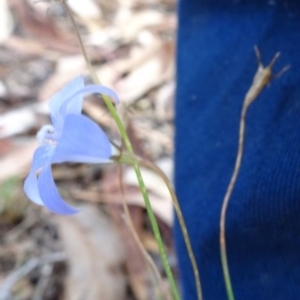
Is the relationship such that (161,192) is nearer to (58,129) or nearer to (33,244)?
(33,244)

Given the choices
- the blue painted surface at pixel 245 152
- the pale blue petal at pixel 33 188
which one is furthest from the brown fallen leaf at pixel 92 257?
the pale blue petal at pixel 33 188

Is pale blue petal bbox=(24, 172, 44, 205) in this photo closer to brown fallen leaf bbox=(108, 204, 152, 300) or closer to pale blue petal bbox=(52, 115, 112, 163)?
pale blue petal bbox=(52, 115, 112, 163)

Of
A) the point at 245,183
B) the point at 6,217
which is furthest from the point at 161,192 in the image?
the point at 245,183

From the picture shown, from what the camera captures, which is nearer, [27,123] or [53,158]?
[53,158]

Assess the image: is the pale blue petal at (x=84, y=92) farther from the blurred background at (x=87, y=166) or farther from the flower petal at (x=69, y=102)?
the blurred background at (x=87, y=166)

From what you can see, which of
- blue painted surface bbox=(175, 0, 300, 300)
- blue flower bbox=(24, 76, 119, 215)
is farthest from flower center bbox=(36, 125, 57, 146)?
blue painted surface bbox=(175, 0, 300, 300)

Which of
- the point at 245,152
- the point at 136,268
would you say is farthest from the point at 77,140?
the point at 136,268

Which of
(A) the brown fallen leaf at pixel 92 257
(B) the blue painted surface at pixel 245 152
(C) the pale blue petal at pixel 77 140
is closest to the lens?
(C) the pale blue petal at pixel 77 140
